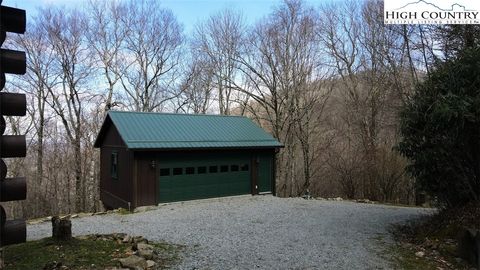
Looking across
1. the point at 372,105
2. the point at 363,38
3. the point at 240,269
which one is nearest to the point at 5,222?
the point at 240,269

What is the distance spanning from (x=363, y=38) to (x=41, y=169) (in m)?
24.4

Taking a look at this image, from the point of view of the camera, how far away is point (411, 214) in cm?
1243

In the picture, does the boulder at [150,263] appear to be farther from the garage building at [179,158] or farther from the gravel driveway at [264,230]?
the garage building at [179,158]

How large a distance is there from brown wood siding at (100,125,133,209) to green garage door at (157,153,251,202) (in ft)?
3.92

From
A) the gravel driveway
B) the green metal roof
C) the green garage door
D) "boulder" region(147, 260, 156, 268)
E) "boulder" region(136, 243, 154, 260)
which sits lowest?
the gravel driveway

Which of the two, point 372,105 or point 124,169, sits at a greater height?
point 372,105

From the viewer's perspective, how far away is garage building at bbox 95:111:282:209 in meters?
14.6

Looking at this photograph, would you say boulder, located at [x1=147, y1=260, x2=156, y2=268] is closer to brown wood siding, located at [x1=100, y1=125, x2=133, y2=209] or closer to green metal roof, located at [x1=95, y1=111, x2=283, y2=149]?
green metal roof, located at [x1=95, y1=111, x2=283, y2=149]

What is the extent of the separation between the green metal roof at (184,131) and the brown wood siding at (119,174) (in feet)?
2.05

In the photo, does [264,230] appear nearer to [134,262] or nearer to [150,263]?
[150,263]

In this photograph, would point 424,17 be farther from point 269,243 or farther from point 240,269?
point 240,269

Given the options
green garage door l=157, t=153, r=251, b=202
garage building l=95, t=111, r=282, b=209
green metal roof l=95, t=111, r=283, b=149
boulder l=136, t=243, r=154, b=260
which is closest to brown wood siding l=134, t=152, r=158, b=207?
garage building l=95, t=111, r=282, b=209

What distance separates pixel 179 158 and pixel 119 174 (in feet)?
8.66

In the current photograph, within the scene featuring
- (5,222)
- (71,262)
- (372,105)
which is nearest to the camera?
(5,222)
